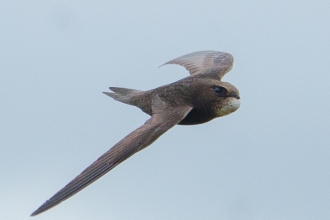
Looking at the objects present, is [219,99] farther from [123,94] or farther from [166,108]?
[123,94]

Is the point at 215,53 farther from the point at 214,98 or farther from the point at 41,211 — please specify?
the point at 41,211

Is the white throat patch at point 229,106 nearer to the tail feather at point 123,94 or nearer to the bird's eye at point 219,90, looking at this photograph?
the bird's eye at point 219,90

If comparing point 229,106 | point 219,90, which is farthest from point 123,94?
point 229,106

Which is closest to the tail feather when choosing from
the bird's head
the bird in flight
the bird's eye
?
the bird in flight

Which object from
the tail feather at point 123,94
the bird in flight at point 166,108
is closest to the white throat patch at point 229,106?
the bird in flight at point 166,108

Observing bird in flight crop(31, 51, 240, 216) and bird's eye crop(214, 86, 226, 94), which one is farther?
bird's eye crop(214, 86, 226, 94)

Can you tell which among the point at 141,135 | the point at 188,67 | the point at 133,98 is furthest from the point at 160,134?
the point at 188,67

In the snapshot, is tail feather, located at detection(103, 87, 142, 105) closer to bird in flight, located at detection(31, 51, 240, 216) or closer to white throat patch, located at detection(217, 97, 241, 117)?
bird in flight, located at detection(31, 51, 240, 216)
